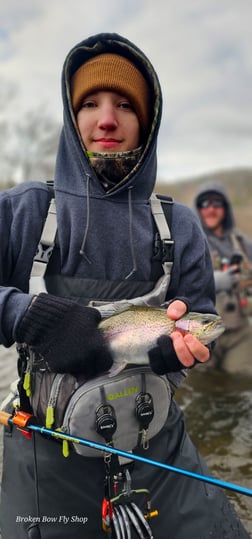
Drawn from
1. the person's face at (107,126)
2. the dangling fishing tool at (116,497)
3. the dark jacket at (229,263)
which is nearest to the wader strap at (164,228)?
the person's face at (107,126)

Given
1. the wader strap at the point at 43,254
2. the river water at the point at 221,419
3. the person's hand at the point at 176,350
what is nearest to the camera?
the person's hand at the point at 176,350

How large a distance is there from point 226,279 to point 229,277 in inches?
3.9

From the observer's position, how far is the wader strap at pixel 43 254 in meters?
2.09

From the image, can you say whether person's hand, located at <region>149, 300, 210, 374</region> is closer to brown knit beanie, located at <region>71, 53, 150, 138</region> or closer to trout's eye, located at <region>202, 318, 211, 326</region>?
trout's eye, located at <region>202, 318, 211, 326</region>

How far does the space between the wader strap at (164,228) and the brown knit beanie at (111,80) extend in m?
0.43

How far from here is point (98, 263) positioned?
2203 mm

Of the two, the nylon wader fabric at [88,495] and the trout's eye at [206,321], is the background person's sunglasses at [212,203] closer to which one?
Result: the nylon wader fabric at [88,495]

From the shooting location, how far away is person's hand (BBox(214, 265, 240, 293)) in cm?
669

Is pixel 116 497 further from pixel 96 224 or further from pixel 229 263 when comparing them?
pixel 229 263

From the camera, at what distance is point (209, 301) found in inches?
97.0

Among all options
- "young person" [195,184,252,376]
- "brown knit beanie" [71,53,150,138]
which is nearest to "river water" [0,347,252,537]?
"young person" [195,184,252,376]

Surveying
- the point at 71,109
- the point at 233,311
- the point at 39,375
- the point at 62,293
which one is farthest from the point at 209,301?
the point at 233,311

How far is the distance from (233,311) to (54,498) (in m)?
5.14

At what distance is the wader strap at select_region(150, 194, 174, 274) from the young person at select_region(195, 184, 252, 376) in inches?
171
